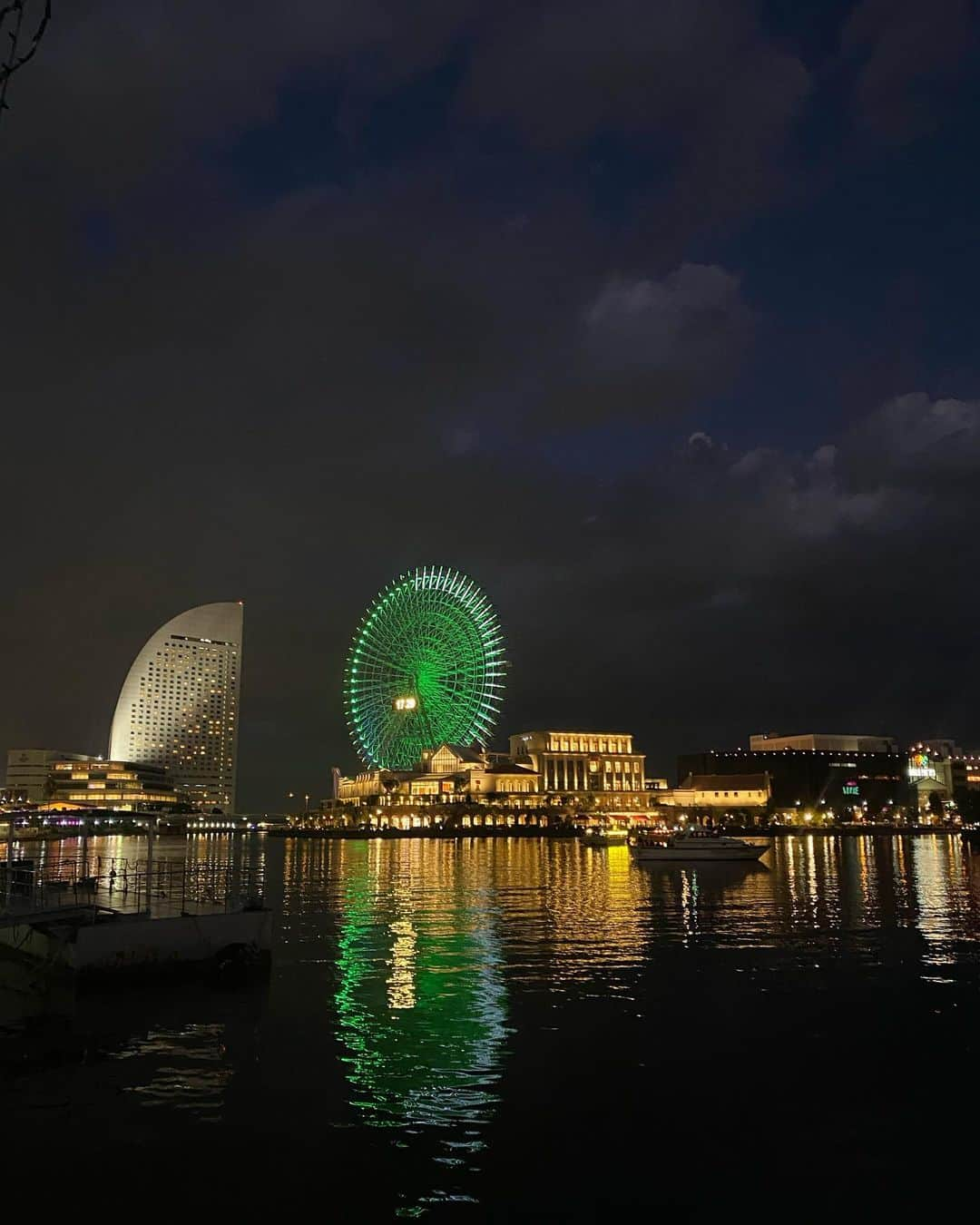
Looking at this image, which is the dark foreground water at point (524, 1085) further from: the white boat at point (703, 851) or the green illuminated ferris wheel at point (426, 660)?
the green illuminated ferris wheel at point (426, 660)

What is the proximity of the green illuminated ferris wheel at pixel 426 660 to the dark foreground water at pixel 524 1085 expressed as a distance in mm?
107004

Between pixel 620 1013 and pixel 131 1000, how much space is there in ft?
37.8

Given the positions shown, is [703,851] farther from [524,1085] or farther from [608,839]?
[524,1085]

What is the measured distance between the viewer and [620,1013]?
22266 mm

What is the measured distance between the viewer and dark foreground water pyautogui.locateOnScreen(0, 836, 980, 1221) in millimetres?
12539

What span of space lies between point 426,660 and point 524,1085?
4935 inches

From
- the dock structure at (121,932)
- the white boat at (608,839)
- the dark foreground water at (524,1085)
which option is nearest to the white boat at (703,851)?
the white boat at (608,839)

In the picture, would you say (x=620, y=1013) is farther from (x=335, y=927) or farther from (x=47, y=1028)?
(x=335, y=927)

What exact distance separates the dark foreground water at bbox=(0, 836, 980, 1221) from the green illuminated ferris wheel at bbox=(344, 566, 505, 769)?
4213 inches

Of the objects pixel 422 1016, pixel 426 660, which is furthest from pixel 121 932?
pixel 426 660

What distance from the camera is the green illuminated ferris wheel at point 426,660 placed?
140750mm

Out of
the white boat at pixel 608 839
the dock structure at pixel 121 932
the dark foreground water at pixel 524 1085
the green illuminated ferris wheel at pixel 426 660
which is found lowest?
the white boat at pixel 608 839

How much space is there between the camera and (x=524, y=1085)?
16766mm

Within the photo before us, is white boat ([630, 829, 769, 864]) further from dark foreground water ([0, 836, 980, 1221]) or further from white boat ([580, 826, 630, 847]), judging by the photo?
dark foreground water ([0, 836, 980, 1221])
